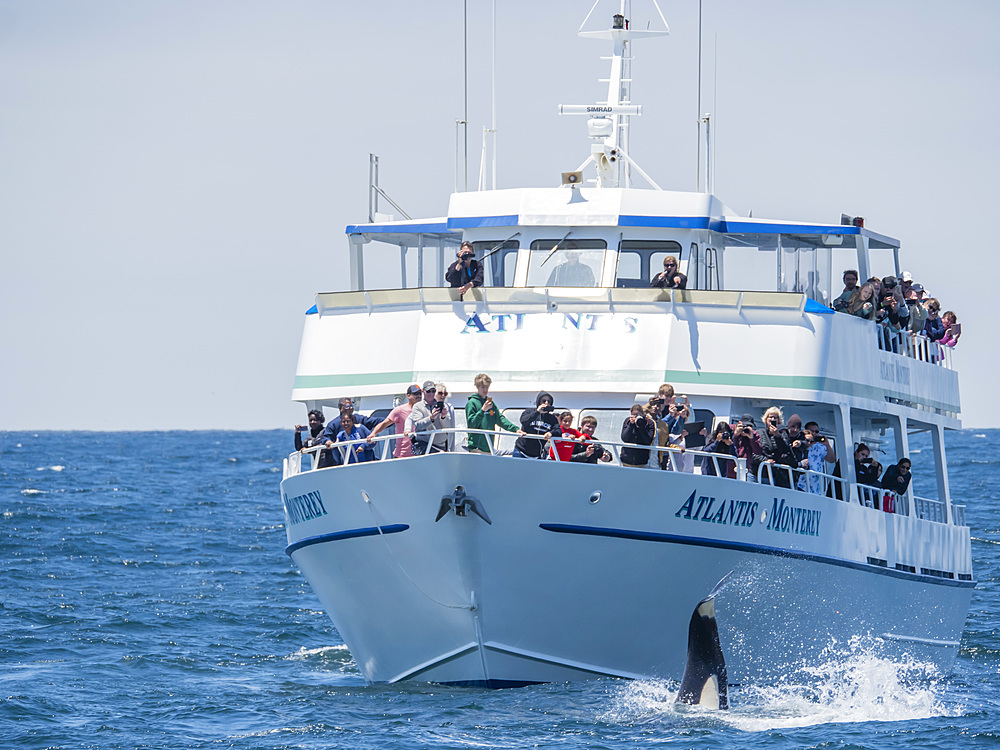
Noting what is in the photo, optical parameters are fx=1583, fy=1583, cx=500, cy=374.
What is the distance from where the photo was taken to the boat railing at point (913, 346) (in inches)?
817

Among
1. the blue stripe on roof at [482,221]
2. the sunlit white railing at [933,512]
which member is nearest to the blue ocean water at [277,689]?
the sunlit white railing at [933,512]

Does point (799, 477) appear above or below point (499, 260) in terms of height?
below

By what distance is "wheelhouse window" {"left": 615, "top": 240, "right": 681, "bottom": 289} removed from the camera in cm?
2041

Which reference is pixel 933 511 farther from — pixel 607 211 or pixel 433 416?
pixel 433 416

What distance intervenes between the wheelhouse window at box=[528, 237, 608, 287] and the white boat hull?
437 centimetres

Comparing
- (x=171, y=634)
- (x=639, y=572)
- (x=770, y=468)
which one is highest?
(x=770, y=468)

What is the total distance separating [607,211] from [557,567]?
580 centimetres

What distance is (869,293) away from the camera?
1970 cm

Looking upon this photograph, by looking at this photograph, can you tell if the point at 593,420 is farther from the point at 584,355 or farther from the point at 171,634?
the point at 171,634

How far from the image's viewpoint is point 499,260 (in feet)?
68.8

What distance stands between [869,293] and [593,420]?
208 inches

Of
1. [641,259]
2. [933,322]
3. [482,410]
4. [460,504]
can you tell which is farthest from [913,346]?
[460,504]

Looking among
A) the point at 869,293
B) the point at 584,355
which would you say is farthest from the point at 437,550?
the point at 869,293

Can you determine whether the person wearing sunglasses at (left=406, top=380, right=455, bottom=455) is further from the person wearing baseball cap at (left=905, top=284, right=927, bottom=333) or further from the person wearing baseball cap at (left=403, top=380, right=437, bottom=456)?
the person wearing baseball cap at (left=905, top=284, right=927, bottom=333)
